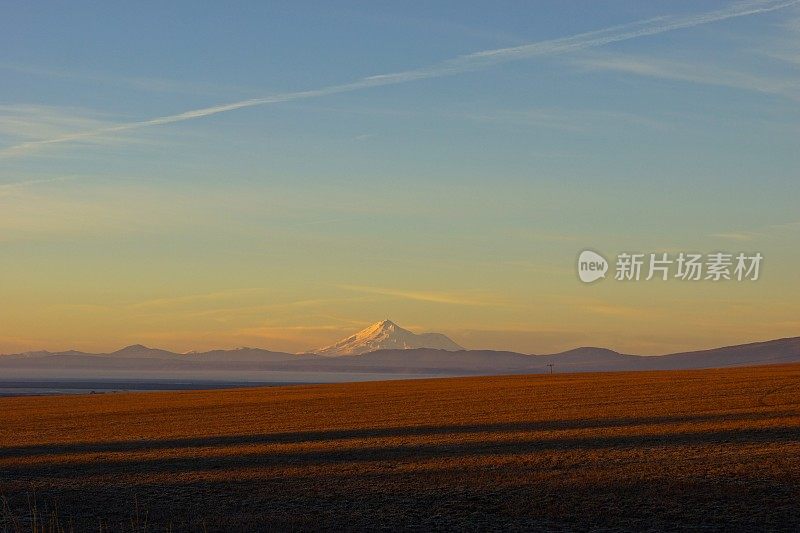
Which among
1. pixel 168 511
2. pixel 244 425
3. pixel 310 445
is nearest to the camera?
pixel 168 511

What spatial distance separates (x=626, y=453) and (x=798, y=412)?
16071 mm

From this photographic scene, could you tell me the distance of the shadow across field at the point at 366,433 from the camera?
4138cm

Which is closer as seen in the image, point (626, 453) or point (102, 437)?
point (626, 453)

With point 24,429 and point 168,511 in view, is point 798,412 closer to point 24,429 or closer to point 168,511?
point 168,511

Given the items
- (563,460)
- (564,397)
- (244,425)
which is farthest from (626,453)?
(564,397)

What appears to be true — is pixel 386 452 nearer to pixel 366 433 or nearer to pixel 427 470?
pixel 427 470

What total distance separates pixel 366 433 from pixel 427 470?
1300 centimetres

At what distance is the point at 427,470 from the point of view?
1207 inches

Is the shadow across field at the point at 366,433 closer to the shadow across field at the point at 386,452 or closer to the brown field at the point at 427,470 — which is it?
the brown field at the point at 427,470

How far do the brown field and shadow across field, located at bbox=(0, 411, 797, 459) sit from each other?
0.32ft

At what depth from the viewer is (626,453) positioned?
106 feet

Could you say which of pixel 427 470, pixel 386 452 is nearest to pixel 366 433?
pixel 386 452

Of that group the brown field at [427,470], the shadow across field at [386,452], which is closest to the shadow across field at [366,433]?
the brown field at [427,470]

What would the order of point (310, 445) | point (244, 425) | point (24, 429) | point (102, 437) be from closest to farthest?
point (310, 445) → point (102, 437) → point (244, 425) → point (24, 429)
